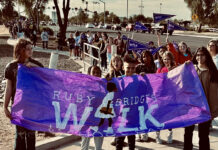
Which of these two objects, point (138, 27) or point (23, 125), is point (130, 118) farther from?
point (138, 27)

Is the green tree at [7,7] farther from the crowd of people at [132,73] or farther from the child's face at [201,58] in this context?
the child's face at [201,58]

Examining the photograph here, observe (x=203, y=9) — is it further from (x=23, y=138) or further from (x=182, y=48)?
(x=23, y=138)

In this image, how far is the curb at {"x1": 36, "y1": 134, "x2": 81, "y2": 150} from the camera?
208 inches

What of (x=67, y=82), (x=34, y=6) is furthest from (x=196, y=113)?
(x=34, y=6)

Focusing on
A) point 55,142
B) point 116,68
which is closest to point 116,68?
point 116,68

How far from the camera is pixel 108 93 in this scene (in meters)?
4.59

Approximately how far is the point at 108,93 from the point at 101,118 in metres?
0.39

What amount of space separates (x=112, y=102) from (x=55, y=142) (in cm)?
158

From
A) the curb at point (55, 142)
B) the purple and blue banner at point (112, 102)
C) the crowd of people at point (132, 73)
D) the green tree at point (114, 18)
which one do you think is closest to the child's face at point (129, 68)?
the crowd of people at point (132, 73)

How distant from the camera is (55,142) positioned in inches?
215

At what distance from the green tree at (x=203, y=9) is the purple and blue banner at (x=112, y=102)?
212ft

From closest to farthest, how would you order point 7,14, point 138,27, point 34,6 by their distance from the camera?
point 138,27
point 34,6
point 7,14

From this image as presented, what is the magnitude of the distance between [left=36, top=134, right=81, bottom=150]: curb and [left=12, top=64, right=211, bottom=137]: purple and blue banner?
1.09m

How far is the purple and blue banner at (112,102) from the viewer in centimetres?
437
